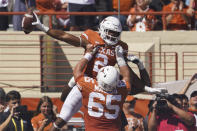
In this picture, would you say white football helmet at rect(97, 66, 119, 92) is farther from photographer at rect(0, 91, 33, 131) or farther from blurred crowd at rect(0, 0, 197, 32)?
blurred crowd at rect(0, 0, 197, 32)

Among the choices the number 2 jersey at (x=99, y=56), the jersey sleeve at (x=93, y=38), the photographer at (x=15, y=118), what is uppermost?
the jersey sleeve at (x=93, y=38)

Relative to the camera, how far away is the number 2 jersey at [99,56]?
1048cm

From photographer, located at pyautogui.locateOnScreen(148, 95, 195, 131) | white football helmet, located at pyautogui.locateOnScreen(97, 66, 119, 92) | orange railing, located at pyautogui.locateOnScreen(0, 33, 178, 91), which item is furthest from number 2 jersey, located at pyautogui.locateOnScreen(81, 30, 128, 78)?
orange railing, located at pyautogui.locateOnScreen(0, 33, 178, 91)

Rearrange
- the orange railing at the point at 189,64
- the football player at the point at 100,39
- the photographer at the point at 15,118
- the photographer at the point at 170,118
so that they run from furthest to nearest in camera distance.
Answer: the orange railing at the point at 189,64 < the photographer at the point at 15,118 < the photographer at the point at 170,118 < the football player at the point at 100,39

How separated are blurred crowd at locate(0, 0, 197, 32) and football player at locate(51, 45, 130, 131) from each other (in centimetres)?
485

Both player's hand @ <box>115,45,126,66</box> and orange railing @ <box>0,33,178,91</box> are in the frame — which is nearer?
player's hand @ <box>115,45,126,66</box>

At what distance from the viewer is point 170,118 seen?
38.9ft

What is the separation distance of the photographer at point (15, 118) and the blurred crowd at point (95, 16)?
3.20 metres

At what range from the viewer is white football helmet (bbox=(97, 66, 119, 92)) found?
9.76 metres

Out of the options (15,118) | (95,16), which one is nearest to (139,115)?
(15,118)

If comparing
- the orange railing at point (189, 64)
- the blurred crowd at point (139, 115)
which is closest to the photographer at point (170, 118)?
the blurred crowd at point (139, 115)

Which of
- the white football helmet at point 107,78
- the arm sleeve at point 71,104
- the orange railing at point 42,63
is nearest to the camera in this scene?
the white football helmet at point 107,78

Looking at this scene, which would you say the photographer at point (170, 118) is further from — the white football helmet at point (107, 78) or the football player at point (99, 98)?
the white football helmet at point (107, 78)

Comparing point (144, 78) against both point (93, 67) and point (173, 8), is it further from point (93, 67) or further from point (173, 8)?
point (173, 8)
